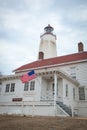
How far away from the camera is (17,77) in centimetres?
1919

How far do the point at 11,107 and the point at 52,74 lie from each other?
17.4ft

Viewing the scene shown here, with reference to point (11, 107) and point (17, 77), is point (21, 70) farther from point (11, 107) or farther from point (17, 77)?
point (11, 107)

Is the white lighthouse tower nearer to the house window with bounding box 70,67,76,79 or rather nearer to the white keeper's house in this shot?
the white keeper's house

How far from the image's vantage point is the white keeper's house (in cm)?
1558

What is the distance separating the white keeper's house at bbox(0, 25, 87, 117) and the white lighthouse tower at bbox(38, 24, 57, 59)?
8.24 meters

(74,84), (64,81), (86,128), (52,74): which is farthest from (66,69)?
(86,128)

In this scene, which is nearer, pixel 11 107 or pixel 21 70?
pixel 11 107

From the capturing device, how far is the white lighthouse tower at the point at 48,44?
33963 mm

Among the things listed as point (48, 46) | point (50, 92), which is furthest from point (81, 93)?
point (48, 46)

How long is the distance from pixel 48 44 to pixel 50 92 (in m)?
18.4

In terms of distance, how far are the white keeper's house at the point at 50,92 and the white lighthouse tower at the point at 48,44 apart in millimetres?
8236

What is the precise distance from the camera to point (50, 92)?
60.1ft

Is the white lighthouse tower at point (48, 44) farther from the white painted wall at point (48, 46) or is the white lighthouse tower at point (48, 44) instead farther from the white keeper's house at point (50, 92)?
the white keeper's house at point (50, 92)

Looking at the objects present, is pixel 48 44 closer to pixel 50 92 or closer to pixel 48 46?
pixel 48 46
